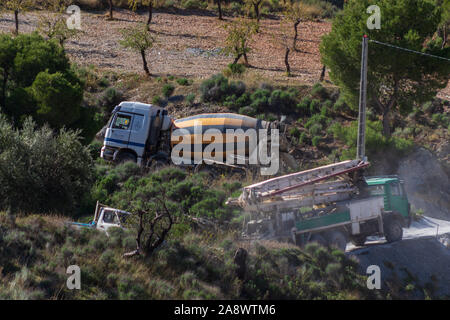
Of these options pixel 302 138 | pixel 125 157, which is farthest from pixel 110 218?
pixel 302 138

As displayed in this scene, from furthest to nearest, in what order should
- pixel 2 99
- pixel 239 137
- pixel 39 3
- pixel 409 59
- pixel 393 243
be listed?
1. pixel 39 3
2. pixel 2 99
3. pixel 409 59
4. pixel 239 137
5. pixel 393 243

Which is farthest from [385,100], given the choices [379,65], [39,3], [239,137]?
[39,3]

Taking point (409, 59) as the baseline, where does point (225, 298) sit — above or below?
below

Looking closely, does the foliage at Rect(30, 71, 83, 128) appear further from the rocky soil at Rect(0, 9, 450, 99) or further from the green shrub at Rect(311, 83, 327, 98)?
the green shrub at Rect(311, 83, 327, 98)

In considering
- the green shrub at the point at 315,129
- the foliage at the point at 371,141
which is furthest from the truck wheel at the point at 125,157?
the foliage at the point at 371,141

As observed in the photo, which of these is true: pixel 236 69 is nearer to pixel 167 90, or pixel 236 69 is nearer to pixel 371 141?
pixel 167 90
